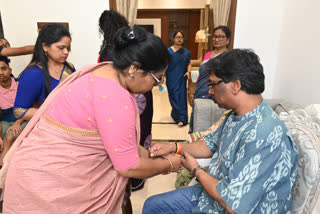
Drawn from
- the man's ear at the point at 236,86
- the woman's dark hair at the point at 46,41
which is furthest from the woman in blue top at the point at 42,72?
the man's ear at the point at 236,86

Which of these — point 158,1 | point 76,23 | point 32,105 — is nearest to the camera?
point 32,105

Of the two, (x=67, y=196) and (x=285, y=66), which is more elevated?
(x=285, y=66)

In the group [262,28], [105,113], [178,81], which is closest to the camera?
[105,113]

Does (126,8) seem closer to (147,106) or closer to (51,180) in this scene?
(147,106)

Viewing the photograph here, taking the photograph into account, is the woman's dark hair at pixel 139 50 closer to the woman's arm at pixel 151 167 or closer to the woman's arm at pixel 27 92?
the woman's arm at pixel 151 167

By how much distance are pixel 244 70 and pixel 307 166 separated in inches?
19.1

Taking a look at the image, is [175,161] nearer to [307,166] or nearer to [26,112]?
[307,166]

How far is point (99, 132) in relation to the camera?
89 centimetres

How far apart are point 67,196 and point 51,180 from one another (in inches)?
3.5

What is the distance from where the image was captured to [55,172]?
34.1 inches

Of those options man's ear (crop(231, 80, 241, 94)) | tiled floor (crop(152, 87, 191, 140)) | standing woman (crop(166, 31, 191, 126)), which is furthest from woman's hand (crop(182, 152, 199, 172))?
standing woman (crop(166, 31, 191, 126))

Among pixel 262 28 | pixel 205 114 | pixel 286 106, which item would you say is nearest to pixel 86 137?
pixel 205 114

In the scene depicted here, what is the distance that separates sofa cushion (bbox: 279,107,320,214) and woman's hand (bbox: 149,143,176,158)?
2.14 feet

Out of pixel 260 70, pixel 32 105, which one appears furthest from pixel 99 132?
pixel 32 105
